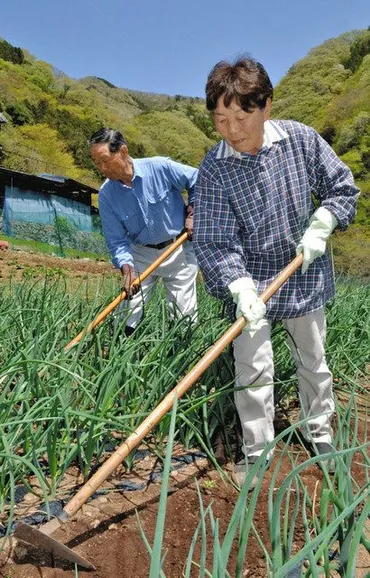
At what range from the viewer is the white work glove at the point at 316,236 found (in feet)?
6.78

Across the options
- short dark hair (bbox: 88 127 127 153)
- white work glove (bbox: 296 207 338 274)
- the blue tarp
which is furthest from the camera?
the blue tarp

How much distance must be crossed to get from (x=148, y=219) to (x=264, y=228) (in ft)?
4.18

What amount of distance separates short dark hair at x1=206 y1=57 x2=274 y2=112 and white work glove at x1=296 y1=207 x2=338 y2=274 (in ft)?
1.52

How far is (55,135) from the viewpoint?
3838cm

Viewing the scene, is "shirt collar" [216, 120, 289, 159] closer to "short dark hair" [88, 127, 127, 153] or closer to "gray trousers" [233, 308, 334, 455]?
"gray trousers" [233, 308, 334, 455]

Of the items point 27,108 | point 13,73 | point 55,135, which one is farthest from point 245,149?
point 13,73

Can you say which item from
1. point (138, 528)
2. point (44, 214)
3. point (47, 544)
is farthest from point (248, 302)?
point (44, 214)

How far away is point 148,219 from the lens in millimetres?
3293

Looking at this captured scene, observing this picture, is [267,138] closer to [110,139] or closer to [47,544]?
[110,139]

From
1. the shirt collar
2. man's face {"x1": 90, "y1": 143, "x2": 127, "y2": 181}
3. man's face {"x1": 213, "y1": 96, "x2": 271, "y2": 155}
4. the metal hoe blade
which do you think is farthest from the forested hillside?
the metal hoe blade

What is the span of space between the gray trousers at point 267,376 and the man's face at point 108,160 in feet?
4.36

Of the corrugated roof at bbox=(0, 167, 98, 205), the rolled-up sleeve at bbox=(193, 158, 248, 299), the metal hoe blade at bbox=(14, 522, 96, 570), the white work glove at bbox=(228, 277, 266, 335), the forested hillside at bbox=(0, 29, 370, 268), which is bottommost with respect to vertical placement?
the metal hoe blade at bbox=(14, 522, 96, 570)

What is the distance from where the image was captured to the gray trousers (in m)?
2.10

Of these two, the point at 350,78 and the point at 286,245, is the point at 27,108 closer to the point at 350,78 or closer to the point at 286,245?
the point at 350,78
